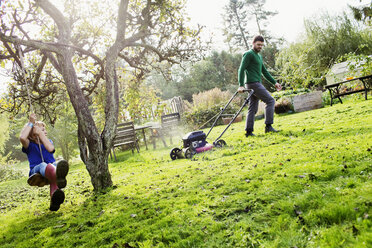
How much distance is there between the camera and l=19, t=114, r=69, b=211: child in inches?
133

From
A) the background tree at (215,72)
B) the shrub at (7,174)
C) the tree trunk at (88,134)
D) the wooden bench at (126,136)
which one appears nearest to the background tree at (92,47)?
the tree trunk at (88,134)

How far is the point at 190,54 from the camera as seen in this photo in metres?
6.35

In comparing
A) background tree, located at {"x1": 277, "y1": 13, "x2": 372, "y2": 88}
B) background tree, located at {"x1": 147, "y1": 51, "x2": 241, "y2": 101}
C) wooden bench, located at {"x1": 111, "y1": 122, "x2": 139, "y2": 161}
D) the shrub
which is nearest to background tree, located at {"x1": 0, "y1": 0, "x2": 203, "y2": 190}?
wooden bench, located at {"x1": 111, "y1": 122, "x2": 139, "y2": 161}

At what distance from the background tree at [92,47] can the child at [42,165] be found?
883 millimetres

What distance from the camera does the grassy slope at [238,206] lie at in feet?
6.51

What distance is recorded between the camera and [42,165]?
3598mm

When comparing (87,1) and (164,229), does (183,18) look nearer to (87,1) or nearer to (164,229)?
(87,1)

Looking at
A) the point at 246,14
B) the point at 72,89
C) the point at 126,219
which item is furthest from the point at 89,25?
the point at 246,14

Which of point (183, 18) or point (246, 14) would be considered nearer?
point (183, 18)

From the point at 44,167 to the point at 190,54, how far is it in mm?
4224

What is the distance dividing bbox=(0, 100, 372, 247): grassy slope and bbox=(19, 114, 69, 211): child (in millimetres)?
418

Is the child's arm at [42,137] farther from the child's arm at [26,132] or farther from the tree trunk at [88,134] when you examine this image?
the tree trunk at [88,134]

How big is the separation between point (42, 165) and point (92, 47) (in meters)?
3.75

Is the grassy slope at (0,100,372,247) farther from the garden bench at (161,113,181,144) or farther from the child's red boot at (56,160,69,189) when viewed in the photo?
the garden bench at (161,113,181,144)
